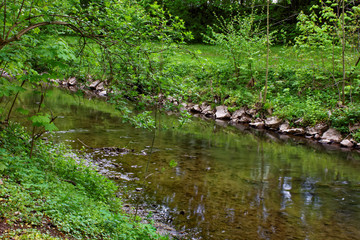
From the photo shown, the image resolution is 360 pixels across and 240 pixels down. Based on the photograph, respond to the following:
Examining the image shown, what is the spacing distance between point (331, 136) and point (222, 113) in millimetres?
6924

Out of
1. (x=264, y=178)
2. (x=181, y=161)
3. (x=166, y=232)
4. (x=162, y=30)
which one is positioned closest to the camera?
(x=162, y=30)

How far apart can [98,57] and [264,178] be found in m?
5.81

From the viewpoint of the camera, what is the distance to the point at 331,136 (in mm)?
14570

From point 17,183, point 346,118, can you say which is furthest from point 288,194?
point 346,118

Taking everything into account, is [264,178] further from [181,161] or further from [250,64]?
[250,64]

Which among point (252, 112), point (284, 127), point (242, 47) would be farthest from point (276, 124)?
point (242, 47)

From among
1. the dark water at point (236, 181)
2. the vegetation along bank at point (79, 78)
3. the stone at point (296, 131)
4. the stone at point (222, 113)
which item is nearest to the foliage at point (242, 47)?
the stone at point (222, 113)

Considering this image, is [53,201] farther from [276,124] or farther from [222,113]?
[222,113]

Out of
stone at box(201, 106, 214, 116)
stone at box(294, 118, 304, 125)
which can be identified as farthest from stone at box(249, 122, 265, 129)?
stone at box(201, 106, 214, 116)


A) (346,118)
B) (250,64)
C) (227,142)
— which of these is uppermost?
(250,64)

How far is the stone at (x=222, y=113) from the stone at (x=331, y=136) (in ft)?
20.4

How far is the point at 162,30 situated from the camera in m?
5.09

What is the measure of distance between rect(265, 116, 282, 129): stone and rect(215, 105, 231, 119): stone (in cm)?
292

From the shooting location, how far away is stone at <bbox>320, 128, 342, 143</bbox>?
14359 mm
